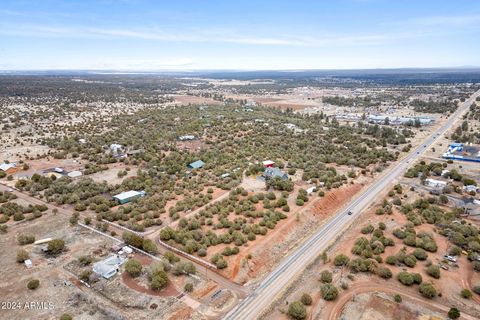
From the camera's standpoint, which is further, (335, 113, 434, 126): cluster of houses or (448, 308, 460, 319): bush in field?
(335, 113, 434, 126): cluster of houses

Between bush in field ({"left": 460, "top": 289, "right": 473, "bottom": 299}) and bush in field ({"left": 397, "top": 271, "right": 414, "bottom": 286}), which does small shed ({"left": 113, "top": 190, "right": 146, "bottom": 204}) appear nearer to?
bush in field ({"left": 397, "top": 271, "right": 414, "bottom": 286})

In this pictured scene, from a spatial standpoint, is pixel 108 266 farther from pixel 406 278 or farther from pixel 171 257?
pixel 406 278

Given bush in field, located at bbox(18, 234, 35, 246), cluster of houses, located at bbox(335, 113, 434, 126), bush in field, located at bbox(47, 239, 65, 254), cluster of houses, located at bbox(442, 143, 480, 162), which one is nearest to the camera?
bush in field, located at bbox(47, 239, 65, 254)

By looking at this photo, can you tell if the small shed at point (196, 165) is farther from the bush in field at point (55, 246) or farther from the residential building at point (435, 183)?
the residential building at point (435, 183)

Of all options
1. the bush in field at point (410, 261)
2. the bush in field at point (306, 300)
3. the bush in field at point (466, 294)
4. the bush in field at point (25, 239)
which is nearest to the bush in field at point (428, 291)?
the bush in field at point (466, 294)

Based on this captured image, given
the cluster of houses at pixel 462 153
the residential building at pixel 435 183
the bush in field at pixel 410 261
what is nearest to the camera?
the bush in field at pixel 410 261

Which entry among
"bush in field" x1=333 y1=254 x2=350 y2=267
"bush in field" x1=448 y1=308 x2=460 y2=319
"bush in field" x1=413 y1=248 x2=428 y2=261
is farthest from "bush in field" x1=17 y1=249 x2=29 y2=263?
"bush in field" x1=413 y1=248 x2=428 y2=261
